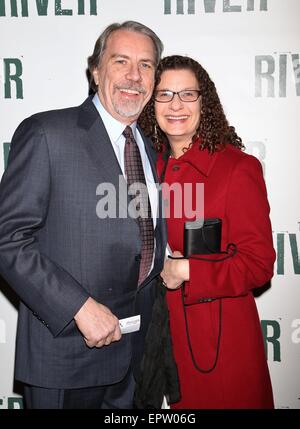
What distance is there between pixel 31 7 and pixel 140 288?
167 cm

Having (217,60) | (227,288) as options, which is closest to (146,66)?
(217,60)

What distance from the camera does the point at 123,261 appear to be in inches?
64.7

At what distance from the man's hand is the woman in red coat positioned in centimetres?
38

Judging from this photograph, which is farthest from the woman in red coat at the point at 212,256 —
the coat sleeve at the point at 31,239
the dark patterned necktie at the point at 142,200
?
the coat sleeve at the point at 31,239

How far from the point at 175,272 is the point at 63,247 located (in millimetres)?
465

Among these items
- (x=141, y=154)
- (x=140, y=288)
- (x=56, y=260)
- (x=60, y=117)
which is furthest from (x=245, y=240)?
(x=60, y=117)

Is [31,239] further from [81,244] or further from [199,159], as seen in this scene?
[199,159]

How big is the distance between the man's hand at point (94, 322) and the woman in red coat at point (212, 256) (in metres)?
0.38

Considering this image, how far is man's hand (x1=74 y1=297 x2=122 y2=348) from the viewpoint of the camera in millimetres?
1509

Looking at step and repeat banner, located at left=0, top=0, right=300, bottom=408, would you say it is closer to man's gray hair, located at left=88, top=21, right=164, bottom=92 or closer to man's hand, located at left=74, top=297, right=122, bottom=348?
man's gray hair, located at left=88, top=21, right=164, bottom=92

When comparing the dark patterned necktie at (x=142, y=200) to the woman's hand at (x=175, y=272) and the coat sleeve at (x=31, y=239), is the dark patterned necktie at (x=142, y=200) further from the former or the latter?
the coat sleeve at (x=31, y=239)

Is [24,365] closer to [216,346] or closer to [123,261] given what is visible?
[123,261]

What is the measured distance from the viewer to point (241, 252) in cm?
178

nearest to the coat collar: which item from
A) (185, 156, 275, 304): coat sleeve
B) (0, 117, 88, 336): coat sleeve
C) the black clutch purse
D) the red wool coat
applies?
the red wool coat
